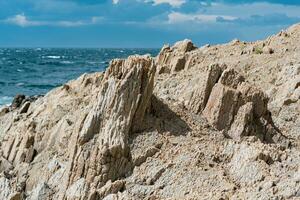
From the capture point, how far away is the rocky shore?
14.2 m

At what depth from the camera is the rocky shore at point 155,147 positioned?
14164mm

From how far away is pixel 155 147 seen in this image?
15.6 meters

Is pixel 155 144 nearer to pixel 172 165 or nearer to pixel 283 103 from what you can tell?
pixel 172 165

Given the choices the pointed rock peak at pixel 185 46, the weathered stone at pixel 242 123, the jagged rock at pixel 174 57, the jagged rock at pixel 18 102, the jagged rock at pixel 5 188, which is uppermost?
the pointed rock peak at pixel 185 46

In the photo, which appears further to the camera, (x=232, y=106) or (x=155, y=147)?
(x=232, y=106)

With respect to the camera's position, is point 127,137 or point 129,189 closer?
point 129,189

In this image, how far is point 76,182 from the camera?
15.0 meters

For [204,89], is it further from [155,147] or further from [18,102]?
[18,102]

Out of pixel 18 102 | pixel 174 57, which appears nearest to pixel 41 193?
pixel 174 57

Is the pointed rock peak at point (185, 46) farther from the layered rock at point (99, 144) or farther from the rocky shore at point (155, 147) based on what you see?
the layered rock at point (99, 144)

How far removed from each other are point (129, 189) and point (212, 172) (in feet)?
6.40

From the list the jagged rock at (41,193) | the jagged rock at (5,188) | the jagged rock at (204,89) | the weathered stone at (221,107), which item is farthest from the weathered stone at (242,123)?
the jagged rock at (5,188)

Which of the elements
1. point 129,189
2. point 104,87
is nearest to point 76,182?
point 129,189

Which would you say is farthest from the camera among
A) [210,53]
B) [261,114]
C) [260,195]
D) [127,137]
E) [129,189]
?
[210,53]
